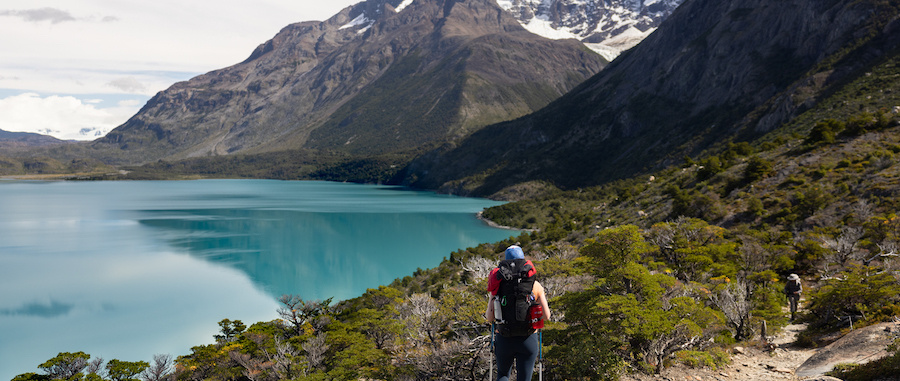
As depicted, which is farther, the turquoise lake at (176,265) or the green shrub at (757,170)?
the green shrub at (757,170)

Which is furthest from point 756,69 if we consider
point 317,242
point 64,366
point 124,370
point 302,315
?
point 64,366

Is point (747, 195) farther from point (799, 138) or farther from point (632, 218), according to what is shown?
point (799, 138)

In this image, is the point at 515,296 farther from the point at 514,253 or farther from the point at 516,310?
the point at 514,253

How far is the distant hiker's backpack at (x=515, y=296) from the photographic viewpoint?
906cm

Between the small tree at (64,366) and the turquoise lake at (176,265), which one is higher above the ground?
the small tree at (64,366)

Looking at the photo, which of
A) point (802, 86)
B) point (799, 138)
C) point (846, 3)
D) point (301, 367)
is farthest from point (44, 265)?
point (846, 3)

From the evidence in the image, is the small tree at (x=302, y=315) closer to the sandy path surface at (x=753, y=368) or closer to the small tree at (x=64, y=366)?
the small tree at (x=64, y=366)

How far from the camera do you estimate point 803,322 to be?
72.8 feet

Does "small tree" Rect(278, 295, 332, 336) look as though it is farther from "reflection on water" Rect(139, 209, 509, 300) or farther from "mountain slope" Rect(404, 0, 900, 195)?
"mountain slope" Rect(404, 0, 900, 195)

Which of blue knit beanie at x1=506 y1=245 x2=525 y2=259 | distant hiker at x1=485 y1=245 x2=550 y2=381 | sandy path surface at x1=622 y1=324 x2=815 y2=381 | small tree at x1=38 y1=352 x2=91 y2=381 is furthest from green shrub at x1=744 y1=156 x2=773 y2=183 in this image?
small tree at x1=38 y1=352 x2=91 y2=381

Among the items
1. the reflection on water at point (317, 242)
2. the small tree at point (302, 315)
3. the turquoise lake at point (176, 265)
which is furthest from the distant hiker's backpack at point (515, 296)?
the reflection on water at point (317, 242)

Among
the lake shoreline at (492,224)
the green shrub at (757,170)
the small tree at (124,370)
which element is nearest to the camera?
the small tree at (124,370)

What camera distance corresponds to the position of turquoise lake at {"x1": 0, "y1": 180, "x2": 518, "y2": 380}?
5294 cm

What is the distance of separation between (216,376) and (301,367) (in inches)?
381
